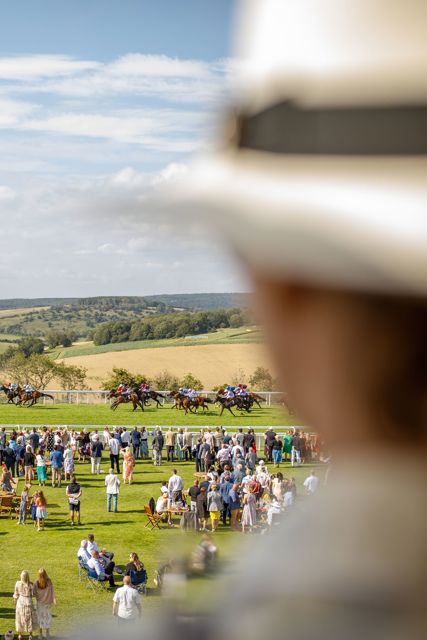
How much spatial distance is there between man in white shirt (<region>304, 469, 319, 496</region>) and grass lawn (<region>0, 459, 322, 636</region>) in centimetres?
1216

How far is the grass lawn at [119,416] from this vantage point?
4903 centimetres

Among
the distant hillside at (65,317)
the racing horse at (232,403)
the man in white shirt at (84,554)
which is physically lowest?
the man in white shirt at (84,554)

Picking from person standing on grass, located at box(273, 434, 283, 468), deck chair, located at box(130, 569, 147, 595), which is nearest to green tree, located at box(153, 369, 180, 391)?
person standing on grass, located at box(273, 434, 283, 468)

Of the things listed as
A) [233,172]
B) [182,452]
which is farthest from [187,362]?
[233,172]

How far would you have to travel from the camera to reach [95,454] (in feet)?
111

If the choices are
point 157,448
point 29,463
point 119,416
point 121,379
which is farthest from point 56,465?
point 121,379

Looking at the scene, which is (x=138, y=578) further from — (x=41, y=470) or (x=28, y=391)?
(x=28, y=391)

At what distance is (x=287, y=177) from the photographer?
0.75 meters

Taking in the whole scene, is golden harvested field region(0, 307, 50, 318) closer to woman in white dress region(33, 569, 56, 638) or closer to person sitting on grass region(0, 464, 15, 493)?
person sitting on grass region(0, 464, 15, 493)

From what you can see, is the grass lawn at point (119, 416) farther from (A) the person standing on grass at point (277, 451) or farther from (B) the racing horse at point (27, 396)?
(A) the person standing on grass at point (277, 451)

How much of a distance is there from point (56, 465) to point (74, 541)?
7.87 m

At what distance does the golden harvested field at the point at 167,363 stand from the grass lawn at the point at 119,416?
7.97 metres

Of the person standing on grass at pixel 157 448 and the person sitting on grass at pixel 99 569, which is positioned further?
the person standing on grass at pixel 157 448

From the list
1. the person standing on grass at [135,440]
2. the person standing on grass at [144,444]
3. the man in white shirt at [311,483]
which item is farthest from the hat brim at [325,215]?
the person standing on grass at [144,444]
